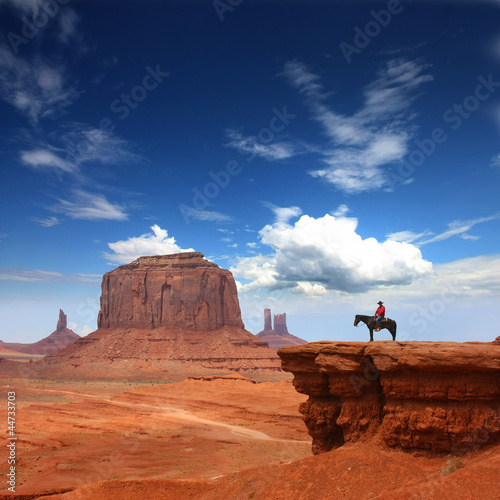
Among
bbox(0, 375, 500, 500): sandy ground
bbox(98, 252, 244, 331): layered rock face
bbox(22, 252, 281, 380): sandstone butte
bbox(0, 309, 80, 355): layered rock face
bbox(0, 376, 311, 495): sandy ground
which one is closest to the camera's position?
bbox(0, 375, 500, 500): sandy ground

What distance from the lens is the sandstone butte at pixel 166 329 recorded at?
9222cm

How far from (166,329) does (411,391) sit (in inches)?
4194

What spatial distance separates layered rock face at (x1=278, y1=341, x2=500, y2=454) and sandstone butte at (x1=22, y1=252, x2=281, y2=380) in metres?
77.8

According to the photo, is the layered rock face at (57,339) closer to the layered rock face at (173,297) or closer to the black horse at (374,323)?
the layered rock face at (173,297)

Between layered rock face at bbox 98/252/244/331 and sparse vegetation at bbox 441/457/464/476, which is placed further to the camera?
layered rock face at bbox 98/252/244/331

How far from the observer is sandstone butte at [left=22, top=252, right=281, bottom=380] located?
9222cm

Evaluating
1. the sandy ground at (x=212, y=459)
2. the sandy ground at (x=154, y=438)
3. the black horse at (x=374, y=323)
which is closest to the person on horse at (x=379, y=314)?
the black horse at (x=374, y=323)

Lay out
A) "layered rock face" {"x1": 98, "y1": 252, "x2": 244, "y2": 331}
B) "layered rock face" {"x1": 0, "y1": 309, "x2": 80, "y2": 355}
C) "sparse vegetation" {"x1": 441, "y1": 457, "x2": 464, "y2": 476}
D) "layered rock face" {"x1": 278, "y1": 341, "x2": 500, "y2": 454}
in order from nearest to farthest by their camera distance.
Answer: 1. "sparse vegetation" {"x1": 441, "y1": 457, "x2": 464, "y2": 476}
2. "layered rock face" {"x1": 278, "y1": 341, "x2": 500, "y2": 454}
3. "layered rock face" {"x1": 98, "y1": 252, "x2": 244, "y2": 331}
4. "layered rock face" {"x1": 0, "y1": 309, "x2": 80, "y2": 355}

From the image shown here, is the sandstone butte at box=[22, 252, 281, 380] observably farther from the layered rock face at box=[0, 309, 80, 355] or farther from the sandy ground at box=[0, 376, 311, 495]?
the layered rock face at box=[0, 309, 80, 355]

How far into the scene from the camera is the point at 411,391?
32.7ft

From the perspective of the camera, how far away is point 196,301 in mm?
114062

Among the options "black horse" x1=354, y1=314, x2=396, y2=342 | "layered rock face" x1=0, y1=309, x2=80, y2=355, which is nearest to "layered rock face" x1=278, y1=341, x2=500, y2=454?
"black horse" x1=354, y1=314, x2=396, y2=342

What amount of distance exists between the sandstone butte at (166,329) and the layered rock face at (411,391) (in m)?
77.8

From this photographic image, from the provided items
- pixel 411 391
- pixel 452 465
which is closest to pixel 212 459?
pixel 411 391
